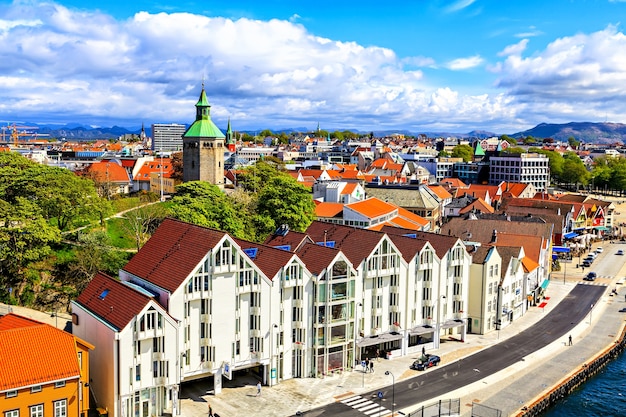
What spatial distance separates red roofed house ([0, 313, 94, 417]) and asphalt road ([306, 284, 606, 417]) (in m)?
16.6

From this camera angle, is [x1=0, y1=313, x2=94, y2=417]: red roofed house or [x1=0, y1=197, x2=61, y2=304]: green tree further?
[x1=0, y1=197, x2=61, y2=304]: green tree

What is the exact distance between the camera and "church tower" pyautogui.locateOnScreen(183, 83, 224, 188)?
9931 centimetres

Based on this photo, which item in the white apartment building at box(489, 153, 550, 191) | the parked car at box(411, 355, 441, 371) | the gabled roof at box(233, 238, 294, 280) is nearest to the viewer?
the gabled roof at box(233, 238, 294, 280)

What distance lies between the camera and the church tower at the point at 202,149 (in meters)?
99.3

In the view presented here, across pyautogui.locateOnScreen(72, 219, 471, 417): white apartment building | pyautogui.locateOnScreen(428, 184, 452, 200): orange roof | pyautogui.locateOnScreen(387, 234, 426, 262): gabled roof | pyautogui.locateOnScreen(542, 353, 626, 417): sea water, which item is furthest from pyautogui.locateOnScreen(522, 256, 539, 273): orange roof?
pyautogui.locateOnScreen(428, 184, 452, 200): orange roof

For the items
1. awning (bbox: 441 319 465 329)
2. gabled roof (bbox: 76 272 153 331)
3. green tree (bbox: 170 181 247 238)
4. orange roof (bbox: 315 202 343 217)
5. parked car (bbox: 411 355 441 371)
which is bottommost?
parked car (bbox: 411 355 441 371)

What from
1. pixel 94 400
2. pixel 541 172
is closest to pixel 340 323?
pixel 94 400

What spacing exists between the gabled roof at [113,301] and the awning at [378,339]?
2111 cm

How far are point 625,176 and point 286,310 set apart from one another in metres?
181

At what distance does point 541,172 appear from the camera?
178 metres

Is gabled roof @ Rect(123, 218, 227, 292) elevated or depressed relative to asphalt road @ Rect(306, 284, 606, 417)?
elevated

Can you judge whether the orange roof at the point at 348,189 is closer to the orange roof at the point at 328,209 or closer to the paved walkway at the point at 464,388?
the orange roof at the point at 328,209

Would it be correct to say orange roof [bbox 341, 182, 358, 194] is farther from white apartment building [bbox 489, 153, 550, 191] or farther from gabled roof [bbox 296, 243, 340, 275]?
white apartment building [bbox 489, 153, 550, 191]

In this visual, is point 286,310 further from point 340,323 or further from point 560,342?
point 560,342
